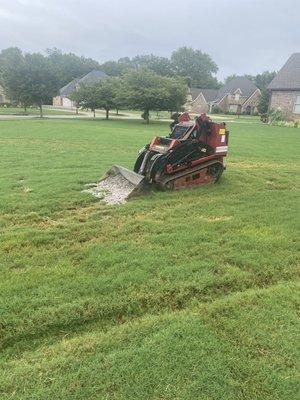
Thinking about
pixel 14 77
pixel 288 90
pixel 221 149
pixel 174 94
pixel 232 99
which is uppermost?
pixel 14 77

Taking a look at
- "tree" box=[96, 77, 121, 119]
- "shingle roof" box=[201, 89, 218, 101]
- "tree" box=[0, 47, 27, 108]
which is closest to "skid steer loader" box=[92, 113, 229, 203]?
"tree" box=[96, 77, 121, 119]

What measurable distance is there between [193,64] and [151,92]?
70598 mm

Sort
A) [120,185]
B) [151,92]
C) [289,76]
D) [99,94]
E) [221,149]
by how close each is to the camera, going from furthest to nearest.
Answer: [289,76] < [99,94] < [151,92] < [221,149] < [120,185]

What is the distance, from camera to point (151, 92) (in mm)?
27672

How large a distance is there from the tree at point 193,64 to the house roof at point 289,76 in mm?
57676

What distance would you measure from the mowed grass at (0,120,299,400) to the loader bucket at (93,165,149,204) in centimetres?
31

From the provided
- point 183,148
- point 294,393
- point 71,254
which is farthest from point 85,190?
point 294,393

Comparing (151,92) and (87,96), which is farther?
(87,96)

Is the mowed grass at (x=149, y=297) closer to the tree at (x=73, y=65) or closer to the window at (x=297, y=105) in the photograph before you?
the window at (x=297, y=105)

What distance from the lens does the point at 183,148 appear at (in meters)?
7.37

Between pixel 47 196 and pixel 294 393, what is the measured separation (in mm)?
5377

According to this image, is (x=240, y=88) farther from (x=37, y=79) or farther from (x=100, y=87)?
(x=37, y=79)

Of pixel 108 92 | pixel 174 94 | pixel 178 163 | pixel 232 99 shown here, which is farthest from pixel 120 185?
pixel 232 99

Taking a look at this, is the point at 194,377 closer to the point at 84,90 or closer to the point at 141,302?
the point at 141,302
